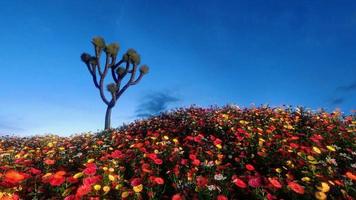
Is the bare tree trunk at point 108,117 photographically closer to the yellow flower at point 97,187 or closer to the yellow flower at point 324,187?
the yellow flower at point 97,187

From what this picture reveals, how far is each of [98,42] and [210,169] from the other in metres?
24.3

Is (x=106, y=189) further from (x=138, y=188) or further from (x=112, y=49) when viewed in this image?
(x=112, y=49)

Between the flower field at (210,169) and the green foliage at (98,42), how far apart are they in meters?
20.3

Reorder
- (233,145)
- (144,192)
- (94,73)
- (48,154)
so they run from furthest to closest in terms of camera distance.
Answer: (94,73) → (48,154) → (233,145) → (144,192)

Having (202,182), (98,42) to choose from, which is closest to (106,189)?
(202,182)

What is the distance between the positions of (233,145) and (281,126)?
80.4 inches

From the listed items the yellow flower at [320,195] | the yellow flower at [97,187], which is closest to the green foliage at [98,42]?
the yellow flower at [97,187]

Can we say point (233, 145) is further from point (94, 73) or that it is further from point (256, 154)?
point (94, 73)

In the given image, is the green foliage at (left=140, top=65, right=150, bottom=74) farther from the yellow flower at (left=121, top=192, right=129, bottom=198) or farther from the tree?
the yellow flower at (left=121, top=192, right=129, bottom=198)

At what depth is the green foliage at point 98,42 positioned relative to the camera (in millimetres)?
28453

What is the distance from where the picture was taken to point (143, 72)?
31172 millimetres

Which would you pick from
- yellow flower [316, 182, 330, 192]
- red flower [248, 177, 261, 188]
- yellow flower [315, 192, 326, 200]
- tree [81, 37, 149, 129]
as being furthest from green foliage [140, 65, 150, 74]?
yellow flower [315, 192, 326, 200]

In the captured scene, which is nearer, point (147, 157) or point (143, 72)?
point (147, 157)

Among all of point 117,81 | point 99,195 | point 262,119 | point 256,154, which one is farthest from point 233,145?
point 117,81
